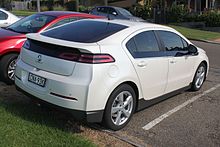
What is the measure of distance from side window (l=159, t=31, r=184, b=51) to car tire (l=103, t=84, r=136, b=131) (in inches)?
50.3

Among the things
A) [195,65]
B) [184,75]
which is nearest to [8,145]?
[184,75]

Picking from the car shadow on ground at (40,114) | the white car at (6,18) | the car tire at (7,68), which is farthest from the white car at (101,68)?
the white car at (6,18)

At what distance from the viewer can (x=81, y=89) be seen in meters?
3.98

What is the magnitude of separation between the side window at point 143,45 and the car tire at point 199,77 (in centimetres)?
178

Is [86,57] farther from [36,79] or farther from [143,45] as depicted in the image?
[143,45]

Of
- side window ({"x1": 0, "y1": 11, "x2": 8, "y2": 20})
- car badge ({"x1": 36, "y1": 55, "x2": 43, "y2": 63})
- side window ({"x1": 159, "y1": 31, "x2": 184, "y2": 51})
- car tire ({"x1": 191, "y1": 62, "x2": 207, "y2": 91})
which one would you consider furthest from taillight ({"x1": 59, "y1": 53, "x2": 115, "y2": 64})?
side window ({"x1": 0, "y1": 11, "x2": 8, "y2": 20})

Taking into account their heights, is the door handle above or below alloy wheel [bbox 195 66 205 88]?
above

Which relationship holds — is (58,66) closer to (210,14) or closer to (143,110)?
(143,110)

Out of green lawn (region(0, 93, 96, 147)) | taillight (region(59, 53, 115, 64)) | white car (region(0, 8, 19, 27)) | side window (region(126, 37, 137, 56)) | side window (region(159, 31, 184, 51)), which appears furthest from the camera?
white car (region(0, 8, 19, 27))

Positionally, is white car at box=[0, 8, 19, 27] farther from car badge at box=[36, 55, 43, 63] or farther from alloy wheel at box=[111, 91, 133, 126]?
alloy wheel at box=[111, 91, 133, 126]

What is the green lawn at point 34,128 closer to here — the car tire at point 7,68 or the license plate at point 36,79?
the license plate at point 36,79

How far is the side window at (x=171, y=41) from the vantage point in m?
5.46

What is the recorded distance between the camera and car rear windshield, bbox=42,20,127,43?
4.54m

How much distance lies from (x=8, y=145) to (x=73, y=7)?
4202 cm
